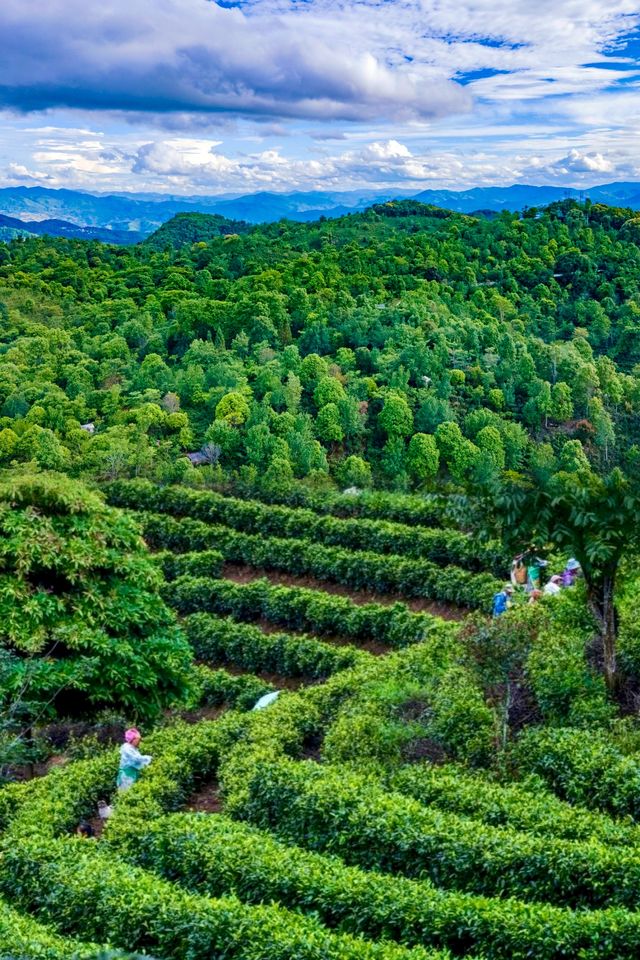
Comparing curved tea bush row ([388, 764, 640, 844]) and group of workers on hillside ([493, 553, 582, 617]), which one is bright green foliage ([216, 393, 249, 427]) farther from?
curved tea bush row ([388, 764, 640, 844])

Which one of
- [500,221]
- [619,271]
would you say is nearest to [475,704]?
[619,271]

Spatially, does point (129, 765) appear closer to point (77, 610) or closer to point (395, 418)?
point (77, 610)

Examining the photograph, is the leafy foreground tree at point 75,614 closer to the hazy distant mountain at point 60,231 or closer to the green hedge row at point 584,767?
the green hedge row at point 584,767

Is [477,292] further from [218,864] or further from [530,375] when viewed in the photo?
[218,864]

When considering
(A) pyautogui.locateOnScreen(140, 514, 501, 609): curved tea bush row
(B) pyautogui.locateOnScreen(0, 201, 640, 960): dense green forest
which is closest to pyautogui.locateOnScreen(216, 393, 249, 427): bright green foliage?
(B) pyautogui.locateOnScreen(0, 201, 640, 960): dense green forest

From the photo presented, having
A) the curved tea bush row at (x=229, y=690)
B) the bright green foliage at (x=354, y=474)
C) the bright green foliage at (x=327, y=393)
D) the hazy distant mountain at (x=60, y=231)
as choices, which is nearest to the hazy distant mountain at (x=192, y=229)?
the bright green foliage at (x=327, y=393)

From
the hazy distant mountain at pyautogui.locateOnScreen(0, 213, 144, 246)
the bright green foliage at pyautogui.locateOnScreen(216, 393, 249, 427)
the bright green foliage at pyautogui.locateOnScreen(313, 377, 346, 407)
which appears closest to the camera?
the bright green foliage at pyautogui.locateOnScreen(216, 393, 249, 427)
